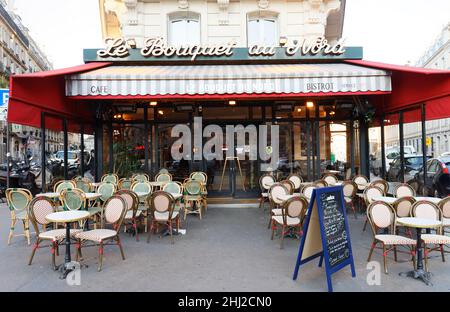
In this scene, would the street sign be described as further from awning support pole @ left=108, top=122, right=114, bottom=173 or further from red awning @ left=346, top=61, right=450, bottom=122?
red awning @ left=346, top=61, right=450, bottom=122

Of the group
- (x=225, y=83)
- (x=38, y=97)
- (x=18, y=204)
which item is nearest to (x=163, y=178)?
(x=225, y=83)

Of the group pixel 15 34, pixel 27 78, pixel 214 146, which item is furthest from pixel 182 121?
pixel 15 34

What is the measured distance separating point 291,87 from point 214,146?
395 cm

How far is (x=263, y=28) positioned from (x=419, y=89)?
243 inches

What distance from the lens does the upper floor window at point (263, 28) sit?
489 inches

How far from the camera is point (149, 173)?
11.1m

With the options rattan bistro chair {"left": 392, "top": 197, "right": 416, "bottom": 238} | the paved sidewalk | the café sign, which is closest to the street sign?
the café sign

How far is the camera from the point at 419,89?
26.8ft

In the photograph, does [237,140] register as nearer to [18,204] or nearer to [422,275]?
[18,204]

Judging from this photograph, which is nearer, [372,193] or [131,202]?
[131,202]

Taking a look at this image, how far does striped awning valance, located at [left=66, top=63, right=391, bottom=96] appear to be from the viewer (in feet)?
25.9

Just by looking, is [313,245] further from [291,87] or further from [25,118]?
[25,118]

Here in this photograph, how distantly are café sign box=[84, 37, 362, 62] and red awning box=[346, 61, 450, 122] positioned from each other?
0.66 meters
